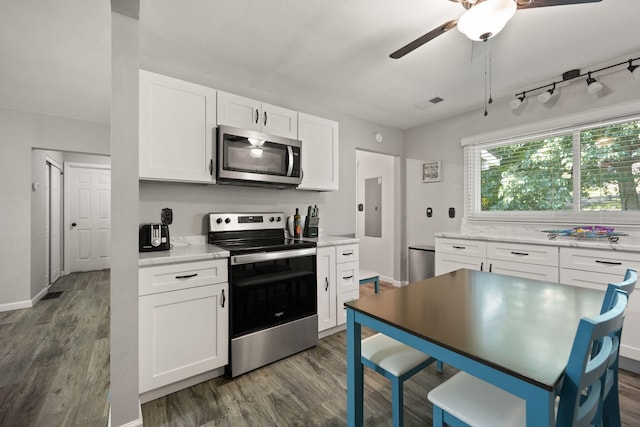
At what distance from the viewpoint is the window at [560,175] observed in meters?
2.53

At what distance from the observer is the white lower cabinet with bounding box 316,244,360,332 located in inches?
104

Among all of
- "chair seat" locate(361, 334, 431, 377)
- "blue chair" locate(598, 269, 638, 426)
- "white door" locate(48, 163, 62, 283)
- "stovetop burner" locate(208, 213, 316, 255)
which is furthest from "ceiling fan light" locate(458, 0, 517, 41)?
"white door" locate(48, 163, 62, 283)

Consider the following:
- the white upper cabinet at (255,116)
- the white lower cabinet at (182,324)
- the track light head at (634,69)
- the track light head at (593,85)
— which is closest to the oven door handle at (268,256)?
the white lower cabinet at (182,324)

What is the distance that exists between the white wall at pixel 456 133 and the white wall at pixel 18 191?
492 centimetres

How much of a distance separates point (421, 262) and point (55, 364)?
3.91 meters

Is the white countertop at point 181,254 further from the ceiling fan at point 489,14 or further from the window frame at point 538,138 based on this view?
the window frame at point 538,138

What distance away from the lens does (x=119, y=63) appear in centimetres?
151

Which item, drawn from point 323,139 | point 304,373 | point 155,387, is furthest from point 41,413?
point 323,139

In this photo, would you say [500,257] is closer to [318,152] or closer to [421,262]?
[421,262]

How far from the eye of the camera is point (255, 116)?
2525 millimetres

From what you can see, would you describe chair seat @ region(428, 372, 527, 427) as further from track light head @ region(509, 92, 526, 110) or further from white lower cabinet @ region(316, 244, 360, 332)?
track light head @ region(509, 92, 526, 110)

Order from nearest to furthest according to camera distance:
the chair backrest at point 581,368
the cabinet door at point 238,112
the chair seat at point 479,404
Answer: the chair backrest at point 581,368, the chair seat at point 479,404, the cabinet door at point 238,112

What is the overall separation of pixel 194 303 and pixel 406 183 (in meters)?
3.47

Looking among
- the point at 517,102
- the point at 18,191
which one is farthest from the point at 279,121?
the point at 18,191
